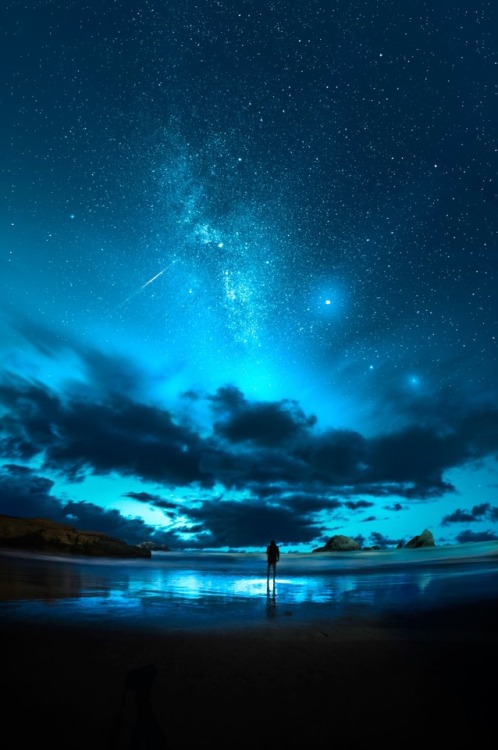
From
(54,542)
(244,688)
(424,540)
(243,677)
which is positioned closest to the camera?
(244,688)

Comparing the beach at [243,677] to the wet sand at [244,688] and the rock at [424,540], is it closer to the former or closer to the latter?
Answer: the wet sand at [244,688]

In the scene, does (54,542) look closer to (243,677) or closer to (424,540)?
(243,677)

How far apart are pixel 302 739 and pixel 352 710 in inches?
35.8

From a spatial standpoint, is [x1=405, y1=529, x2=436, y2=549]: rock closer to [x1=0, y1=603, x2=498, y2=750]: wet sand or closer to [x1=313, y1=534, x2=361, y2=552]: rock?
[x1=313, y1=534, x2=361, y2=552]: rock

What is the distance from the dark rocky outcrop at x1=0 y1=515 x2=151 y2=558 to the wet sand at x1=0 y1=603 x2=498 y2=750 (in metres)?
43.3

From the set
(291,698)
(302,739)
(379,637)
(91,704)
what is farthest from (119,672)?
(379,637)

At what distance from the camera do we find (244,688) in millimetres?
5137

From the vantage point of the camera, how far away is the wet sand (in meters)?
4.03

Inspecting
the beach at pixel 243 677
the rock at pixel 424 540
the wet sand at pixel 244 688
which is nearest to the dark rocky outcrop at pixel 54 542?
the beach at pixel 243 677

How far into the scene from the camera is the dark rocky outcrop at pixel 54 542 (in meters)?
44.7

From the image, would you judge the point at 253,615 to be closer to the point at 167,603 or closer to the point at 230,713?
the point at 167,603

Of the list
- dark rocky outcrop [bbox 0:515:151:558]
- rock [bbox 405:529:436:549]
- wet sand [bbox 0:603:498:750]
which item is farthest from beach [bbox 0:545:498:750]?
rock [bbox 405:529:436:549]

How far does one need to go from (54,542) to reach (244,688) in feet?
162

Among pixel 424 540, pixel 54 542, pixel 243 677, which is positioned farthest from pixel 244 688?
pixel 424 540
